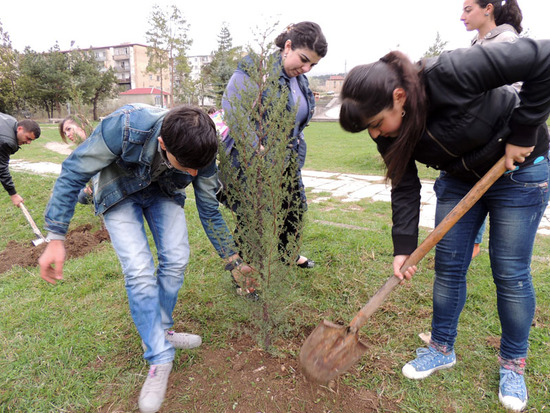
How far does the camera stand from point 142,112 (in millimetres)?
2029

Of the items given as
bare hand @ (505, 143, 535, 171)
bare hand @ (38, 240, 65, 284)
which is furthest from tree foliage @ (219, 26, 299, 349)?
bare hand @ (505, 143, 535, 171)

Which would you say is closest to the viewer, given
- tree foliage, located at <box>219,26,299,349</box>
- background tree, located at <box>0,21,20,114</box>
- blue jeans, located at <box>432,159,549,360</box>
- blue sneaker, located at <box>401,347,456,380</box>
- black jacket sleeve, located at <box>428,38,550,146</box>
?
black jacket sleeve, located at <box>428,38,550,146</box>

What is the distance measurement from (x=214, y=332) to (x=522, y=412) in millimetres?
1924

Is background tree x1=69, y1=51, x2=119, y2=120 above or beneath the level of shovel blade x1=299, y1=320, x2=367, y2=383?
above

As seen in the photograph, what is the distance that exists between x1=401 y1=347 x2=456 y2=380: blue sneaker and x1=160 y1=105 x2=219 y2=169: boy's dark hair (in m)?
1.73

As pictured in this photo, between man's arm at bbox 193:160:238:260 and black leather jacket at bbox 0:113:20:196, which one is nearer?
man's arm at bbox 193:160:238:260

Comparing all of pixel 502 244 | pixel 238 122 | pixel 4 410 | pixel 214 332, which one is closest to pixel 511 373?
pixel 502 244

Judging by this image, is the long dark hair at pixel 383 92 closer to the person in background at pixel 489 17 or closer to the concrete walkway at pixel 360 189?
the person in background at pixel 489 17

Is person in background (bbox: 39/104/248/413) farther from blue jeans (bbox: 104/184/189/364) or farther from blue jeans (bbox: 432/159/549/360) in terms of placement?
blue jeans (bbox: 432/159/549/360)

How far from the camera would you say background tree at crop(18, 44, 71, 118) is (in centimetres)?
3269

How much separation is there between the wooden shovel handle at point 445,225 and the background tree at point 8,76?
121 ft

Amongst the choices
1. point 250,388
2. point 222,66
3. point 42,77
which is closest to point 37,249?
point 250,388

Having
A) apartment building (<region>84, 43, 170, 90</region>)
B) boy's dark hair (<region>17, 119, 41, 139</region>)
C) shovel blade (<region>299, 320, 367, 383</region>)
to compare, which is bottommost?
shovel blade (<region>299, 320, 367, 383</region>)

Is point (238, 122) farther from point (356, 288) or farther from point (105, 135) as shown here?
point (356, 288)
